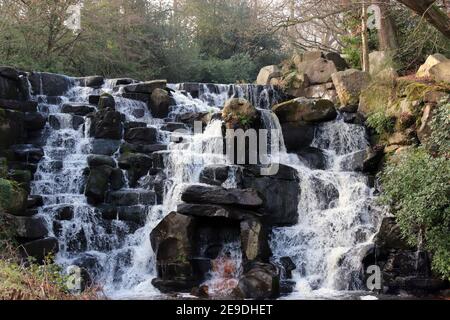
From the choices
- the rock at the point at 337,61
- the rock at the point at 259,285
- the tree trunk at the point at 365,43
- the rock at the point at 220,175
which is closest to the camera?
the rock at the point at 259,285

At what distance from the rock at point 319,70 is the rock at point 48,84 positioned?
7757 millimetres

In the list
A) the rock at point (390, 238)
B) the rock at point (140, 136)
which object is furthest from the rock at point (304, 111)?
the rock at point (390, 238)

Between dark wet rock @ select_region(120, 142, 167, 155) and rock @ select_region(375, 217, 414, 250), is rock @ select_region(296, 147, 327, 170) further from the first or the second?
dark wet rock @ select_region(120, 142, 167, 155)

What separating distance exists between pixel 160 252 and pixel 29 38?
39.0ft

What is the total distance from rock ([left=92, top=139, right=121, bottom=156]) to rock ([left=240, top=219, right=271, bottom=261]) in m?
4.70

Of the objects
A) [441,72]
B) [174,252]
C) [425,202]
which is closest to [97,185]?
[174,252]

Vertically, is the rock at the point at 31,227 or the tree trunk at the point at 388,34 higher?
the tree trunk at the point at 388,34

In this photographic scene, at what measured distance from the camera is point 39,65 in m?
19.2

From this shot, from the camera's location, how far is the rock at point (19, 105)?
14.4 m

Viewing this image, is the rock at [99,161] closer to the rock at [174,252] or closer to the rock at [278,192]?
the rock at [174,252]

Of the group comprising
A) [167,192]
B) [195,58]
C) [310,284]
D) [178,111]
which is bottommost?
[310,284]

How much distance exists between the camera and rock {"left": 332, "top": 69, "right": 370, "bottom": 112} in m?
16.2

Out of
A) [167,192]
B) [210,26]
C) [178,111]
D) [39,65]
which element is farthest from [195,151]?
[210,26]
